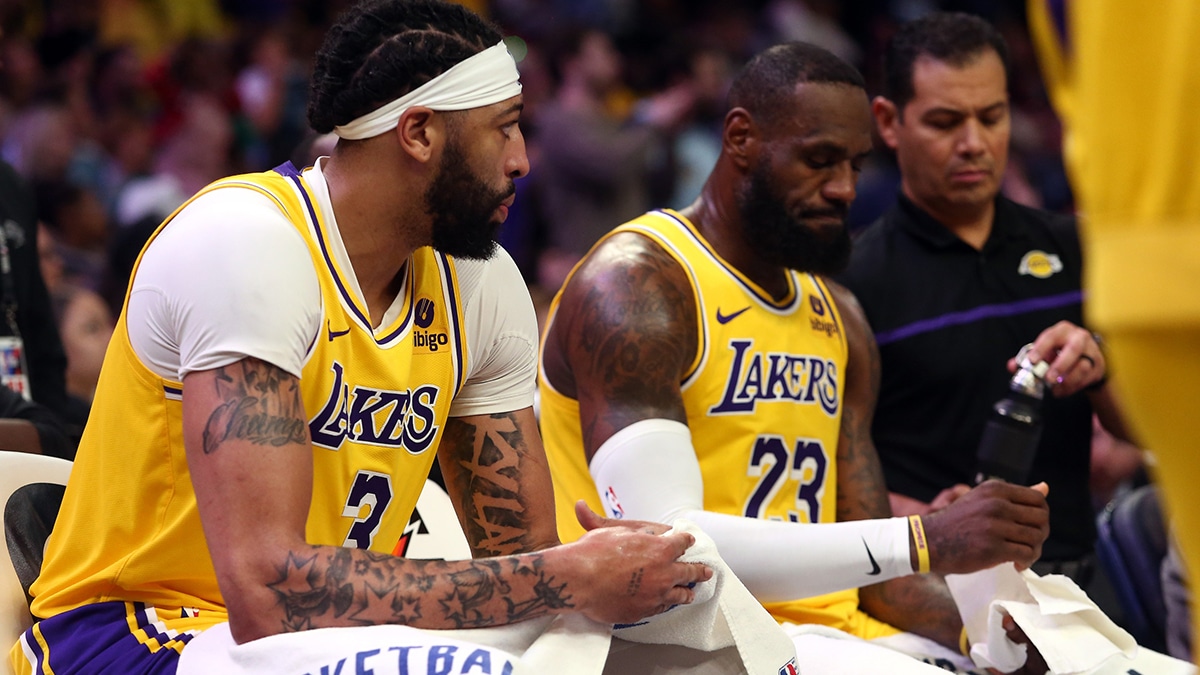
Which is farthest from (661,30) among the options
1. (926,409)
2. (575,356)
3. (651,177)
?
(575,356)

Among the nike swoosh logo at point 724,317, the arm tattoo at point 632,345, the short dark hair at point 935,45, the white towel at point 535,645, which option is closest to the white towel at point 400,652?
the white towel at point 535,645

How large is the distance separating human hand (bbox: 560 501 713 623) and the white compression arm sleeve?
1.93 feet

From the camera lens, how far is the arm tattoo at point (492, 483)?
106 inches

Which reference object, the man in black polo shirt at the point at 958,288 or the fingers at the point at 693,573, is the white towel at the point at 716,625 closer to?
the fingers at the point at 693,573

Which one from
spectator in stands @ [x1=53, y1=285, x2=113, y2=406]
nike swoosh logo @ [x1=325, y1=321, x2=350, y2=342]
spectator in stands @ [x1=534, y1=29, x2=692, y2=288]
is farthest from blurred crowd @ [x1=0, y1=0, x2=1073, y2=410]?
nike swoosh logo @ [x1=325, y1=321, x2=350, y2=342]

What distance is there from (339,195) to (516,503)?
718 mm

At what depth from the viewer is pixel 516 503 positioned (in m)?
2.69

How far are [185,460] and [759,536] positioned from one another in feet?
4.11

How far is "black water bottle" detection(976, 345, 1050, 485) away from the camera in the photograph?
11.1 feet

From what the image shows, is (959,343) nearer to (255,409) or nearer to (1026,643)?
(1026,643)

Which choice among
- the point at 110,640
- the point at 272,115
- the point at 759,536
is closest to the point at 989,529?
the point at 759,536

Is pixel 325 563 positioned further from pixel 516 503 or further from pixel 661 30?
pixel 661 30

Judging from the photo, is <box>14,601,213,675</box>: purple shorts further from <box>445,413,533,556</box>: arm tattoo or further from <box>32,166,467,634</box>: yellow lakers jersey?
<box>445,413,533,556</box>: arm tattoo

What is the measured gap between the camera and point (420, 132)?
246 centimetres
